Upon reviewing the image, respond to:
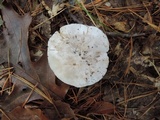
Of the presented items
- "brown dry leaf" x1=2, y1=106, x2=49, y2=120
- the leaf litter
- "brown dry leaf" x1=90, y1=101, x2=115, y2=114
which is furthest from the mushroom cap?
"brown dry leaf" x1=2, y1=106, x2=49, y2=120

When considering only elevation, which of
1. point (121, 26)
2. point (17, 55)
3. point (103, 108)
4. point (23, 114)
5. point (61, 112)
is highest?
point (17, 55)

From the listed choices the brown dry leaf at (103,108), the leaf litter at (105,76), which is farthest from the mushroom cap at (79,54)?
the brown dry leaf at (103,108)

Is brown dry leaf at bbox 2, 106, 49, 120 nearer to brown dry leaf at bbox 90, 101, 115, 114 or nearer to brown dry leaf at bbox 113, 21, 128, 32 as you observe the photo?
brown dry leaf at bbox 90, 101, 115, 114

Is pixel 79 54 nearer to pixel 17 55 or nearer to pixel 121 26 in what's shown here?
pixel 121 26

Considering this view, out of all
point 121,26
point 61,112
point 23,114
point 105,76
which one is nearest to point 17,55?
point 23,114

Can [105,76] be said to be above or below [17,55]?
below

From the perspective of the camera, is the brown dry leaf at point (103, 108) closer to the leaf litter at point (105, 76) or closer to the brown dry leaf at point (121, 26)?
the leaf litter at point (105, 76)
